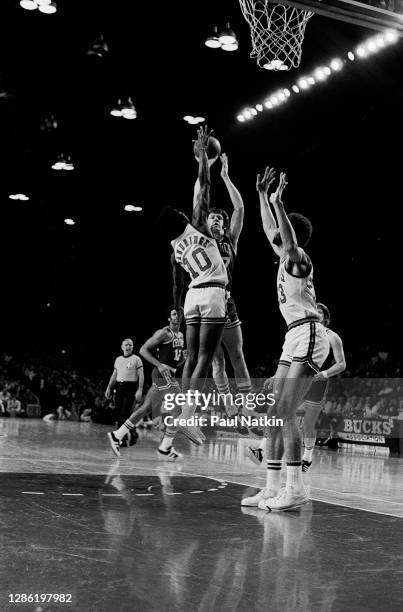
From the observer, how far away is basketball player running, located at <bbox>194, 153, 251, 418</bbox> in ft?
21.5

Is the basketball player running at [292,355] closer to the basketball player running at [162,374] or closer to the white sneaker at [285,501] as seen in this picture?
the white sneaker at [285,501]

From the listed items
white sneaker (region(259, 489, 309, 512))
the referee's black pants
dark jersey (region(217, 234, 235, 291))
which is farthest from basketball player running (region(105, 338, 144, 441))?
white sneaker (region(259, 489, 309, 512))

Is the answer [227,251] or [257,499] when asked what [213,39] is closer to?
[227,251]

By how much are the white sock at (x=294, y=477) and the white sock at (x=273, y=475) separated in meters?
0.20

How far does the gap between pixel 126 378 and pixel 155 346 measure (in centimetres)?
316

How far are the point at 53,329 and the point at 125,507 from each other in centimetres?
2601

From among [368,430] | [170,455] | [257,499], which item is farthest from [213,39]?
[368,430]

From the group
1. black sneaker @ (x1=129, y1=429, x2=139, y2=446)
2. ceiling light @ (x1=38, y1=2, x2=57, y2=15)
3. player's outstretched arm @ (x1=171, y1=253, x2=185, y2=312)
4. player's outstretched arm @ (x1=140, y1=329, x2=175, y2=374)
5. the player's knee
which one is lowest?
black sneaker @ (x1=129, y1=429, x2=139, y2=446)

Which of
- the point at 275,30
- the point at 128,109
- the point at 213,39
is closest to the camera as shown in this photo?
the point at 275,30

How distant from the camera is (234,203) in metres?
6.57

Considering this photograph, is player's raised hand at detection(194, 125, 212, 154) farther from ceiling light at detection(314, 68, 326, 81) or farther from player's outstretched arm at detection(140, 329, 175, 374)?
ceiling light at detection(314, 68, 326, 81)

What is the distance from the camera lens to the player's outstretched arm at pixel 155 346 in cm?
805

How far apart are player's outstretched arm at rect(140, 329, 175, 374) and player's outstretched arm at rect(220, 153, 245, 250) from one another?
6.21ft

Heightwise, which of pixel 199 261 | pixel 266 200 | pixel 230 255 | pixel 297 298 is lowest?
pixel 297 298
